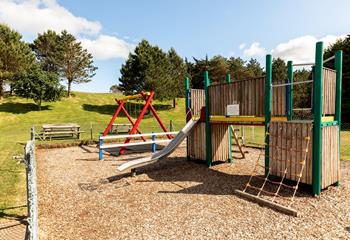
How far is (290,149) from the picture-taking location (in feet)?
23.2

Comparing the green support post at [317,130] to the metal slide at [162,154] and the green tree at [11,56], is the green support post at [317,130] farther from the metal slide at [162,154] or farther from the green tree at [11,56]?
the green tree at [11,56]

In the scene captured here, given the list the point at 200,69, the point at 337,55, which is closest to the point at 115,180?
the point at 337,55

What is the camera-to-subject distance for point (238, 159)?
11.7 m

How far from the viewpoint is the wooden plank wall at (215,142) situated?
1052 cm

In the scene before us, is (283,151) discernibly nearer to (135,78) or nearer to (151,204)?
(151,204)

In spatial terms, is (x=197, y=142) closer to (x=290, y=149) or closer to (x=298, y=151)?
(x=290, y=149)

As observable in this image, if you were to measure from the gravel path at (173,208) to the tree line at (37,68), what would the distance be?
3314 cm

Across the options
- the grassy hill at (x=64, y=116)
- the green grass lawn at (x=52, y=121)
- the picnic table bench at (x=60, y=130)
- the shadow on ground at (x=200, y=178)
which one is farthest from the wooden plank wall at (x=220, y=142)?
the picnic table bench at (x=60, y=130)

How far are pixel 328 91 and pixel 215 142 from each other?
4.62m

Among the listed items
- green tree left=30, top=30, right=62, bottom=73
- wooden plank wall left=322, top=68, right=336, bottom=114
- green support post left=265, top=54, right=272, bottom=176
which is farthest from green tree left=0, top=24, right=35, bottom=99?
wooden plank wall left=322, top=68, right=336, bottom=114

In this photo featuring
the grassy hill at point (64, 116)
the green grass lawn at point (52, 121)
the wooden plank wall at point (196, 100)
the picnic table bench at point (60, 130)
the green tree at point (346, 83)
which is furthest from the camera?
the green tree at point (346, 83)

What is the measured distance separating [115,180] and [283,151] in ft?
18.4

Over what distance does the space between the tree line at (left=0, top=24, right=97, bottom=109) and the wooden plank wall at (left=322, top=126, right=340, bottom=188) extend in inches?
1551

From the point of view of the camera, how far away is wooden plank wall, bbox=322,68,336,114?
7.07 metres
